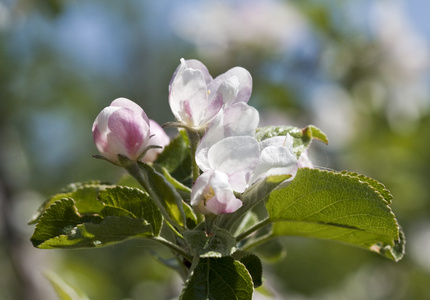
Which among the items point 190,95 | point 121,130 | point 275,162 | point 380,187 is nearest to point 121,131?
point 121,130

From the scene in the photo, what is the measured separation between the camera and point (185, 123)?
83 centimetres

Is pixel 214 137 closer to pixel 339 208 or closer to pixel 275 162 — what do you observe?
pixel 275 162

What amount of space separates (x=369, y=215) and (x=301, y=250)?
2723mm

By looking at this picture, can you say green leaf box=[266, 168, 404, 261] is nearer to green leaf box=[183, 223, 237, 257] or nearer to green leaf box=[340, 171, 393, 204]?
green leaf box=[340, 171, 393, 204]

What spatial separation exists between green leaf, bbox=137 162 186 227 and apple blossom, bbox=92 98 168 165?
0.03 meters

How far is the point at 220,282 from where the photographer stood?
30.2 inches

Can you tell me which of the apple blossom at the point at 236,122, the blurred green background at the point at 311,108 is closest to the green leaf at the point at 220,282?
the apple blossom at the point at 236,122

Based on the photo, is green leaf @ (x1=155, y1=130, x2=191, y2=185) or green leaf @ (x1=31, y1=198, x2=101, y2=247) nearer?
green leaf @ (x1=31, y1=198, x2=101, y2=247)

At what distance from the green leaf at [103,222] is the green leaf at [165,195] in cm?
2

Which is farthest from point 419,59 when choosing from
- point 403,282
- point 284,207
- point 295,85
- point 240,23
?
point 284,207

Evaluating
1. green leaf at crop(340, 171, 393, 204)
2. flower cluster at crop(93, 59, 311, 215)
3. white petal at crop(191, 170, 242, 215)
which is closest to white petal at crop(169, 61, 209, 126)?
flower cluster at crop(93, 59, 311, 215)

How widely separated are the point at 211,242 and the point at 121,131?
0.19 meters

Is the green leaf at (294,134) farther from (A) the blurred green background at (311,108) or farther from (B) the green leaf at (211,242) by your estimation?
(A) the blurred green background at (311,108)

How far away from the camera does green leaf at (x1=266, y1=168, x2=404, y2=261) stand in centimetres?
78
